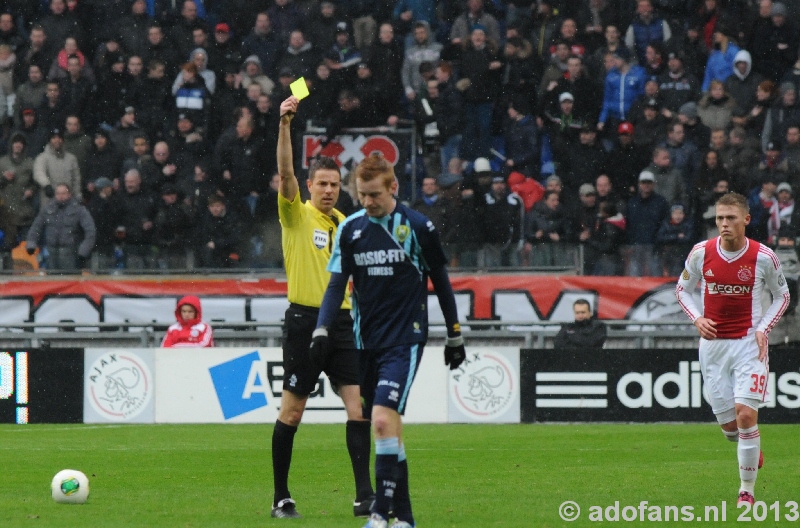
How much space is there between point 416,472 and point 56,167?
11.5 meters

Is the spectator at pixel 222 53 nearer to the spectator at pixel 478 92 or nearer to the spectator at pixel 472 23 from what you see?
the spectator at pixel 472 23

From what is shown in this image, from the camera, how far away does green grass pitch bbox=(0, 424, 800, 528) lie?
25.5 ft

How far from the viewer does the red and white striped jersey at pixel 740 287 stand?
902 centimetres

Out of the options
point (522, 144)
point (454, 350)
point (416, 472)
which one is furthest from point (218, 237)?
point (454, 350)

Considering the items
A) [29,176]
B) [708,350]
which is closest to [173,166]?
[29,176]

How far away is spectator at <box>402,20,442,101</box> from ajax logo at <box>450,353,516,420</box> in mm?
5498

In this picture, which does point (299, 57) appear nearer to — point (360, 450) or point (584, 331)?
point (584, 331)

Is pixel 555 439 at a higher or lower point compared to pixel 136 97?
lower

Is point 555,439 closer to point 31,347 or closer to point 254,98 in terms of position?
point 31,347

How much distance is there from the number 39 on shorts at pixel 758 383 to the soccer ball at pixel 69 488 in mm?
4351

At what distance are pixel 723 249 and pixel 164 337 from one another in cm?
1023

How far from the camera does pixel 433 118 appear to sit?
20.2m

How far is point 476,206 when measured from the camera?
1881 centimetres

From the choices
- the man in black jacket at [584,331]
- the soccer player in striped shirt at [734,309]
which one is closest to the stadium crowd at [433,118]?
the man in black jacket at [584,331]
